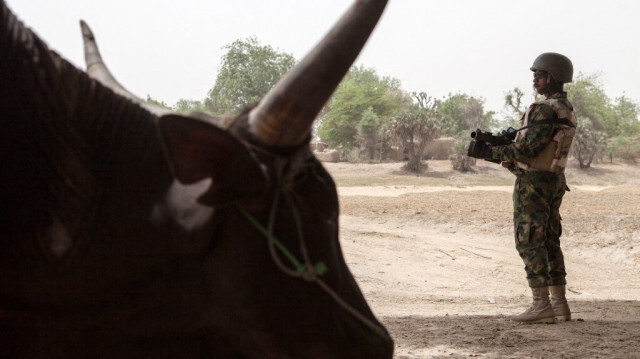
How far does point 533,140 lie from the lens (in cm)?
709

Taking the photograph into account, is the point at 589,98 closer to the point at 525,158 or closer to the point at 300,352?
the point at 525,158

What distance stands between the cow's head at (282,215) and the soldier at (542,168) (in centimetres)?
521

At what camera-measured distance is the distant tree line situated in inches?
1754

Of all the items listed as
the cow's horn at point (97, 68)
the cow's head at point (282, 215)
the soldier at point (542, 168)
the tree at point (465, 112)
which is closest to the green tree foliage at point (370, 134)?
the tree at point (465, 112)

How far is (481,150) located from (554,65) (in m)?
1.01

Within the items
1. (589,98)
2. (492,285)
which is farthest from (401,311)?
(589,98)

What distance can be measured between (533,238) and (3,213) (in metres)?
5.99

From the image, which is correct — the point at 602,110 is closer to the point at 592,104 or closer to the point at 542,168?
the point at 592,104

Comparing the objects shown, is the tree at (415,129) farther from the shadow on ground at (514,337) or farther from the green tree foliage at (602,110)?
the shadow on ground at (514,337)

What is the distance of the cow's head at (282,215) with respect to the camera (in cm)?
194

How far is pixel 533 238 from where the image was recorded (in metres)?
7.24

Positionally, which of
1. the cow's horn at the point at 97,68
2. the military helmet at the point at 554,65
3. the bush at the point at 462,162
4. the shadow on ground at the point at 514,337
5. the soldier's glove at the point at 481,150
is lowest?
the bush at the point at 462,162

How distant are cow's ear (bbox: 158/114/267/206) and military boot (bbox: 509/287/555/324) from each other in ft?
18.7

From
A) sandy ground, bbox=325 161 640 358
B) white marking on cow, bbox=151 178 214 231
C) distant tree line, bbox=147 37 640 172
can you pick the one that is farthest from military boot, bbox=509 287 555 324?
distant tree line, bbox=147 37 640 172
